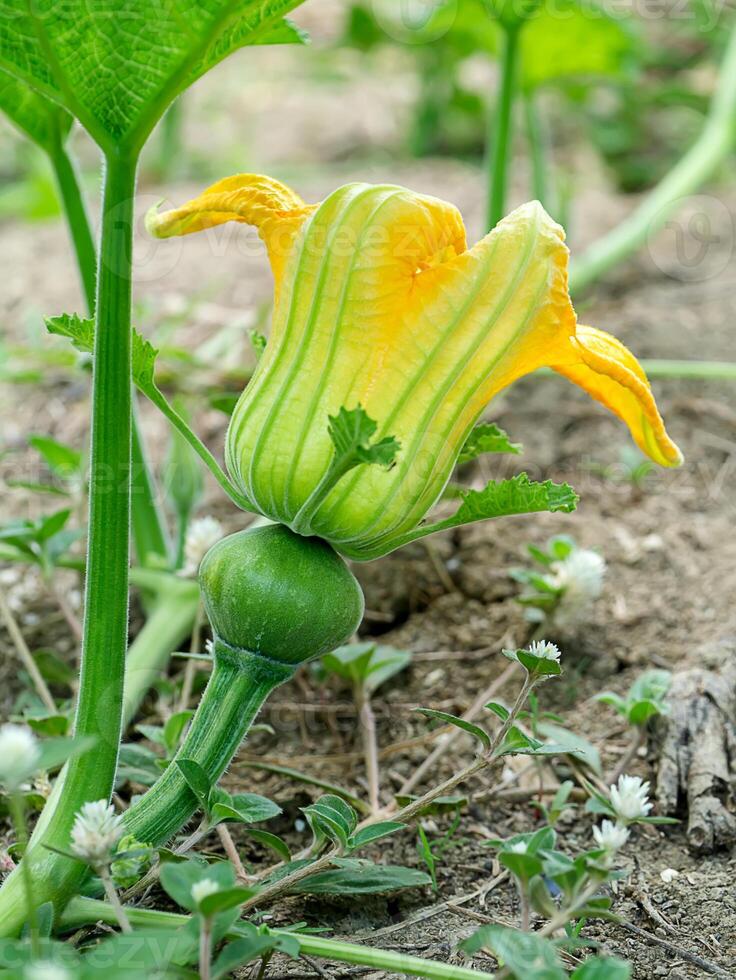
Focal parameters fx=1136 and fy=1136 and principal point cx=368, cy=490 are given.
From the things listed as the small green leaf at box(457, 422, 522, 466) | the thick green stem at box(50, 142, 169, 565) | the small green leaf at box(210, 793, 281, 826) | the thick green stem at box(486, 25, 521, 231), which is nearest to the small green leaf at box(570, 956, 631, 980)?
the small green leaf at box(210, 793, 281, 826)

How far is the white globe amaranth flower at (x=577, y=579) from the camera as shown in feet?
5.03

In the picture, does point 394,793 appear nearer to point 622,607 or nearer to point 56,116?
point 622,607

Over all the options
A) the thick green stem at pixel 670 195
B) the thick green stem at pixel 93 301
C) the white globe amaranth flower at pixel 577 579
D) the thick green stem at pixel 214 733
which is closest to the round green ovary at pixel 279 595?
the thick green stem at pixel 214 733

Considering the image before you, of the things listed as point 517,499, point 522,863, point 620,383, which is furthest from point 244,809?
point 620,383

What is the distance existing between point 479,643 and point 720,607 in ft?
1.20

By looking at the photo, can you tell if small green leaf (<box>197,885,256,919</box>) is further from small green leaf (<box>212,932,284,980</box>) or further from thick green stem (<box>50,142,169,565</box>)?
thick green stem (<box>50,142,169,565</box>)

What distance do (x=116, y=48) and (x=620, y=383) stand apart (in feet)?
1.81

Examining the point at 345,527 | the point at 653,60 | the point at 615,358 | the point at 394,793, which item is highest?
the point at 653,60

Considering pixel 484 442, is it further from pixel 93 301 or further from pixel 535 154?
pixel 535 154

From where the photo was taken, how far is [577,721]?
60.1 inches

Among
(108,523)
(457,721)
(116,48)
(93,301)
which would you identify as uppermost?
(116,48)

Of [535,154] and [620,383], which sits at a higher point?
[535,154]

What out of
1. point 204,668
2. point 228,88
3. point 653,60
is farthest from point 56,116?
point 228,88

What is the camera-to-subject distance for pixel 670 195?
112 inches
